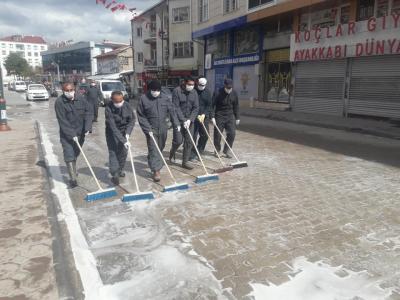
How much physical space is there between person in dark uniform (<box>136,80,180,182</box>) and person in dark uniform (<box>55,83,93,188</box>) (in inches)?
36.4

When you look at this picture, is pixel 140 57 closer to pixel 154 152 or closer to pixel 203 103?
pixel 203 103

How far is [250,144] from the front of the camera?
34.2ft

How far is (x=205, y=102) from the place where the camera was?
7941 millimetres

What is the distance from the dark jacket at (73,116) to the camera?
6062 mm

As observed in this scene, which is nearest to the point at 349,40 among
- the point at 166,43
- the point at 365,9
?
the point at 365,9

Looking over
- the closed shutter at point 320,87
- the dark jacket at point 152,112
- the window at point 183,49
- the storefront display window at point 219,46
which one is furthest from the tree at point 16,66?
the dark jacket at point 152,112

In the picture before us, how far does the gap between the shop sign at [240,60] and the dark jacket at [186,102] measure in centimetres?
1601

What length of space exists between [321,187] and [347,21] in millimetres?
13162

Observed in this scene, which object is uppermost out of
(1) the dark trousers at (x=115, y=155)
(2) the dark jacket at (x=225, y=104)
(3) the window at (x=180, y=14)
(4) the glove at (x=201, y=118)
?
(3) the window at (x=180, y=14)

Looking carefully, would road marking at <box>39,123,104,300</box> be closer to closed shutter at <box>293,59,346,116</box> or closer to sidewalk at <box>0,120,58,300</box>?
sidewalk at <box>0,120,58,300</box>

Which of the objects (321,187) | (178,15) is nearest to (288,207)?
(321,187)

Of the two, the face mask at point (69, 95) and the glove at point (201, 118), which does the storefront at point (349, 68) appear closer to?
the glove at point (201, 118)

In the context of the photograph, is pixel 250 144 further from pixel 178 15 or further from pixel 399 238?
pixel 178 15

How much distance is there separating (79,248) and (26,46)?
15051cm
